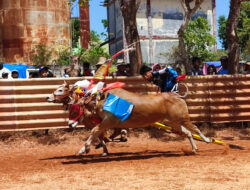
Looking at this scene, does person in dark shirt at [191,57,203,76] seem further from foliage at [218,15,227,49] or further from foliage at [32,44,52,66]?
foliage at [218,15,227,49]

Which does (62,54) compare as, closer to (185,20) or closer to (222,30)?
(185,20)

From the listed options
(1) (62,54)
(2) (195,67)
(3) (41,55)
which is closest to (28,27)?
(3) (41,55)

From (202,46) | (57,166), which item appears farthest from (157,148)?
(202,46)

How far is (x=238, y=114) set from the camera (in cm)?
1279

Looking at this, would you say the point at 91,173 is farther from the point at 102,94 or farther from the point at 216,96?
the point at 216,96

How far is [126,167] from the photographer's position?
8008mm

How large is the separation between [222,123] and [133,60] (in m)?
3.41

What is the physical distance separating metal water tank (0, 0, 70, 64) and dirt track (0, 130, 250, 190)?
20.0m

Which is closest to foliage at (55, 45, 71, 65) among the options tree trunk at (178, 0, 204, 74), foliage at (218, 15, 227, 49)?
tree trunk at (178, 0, 204, 74)

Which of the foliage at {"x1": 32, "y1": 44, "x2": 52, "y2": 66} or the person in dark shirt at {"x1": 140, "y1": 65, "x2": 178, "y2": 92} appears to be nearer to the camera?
the person in dark shirt at {"x1": 140, "y1": 65, "x2": 178, "y2": 92}

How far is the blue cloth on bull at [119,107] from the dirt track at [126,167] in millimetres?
979

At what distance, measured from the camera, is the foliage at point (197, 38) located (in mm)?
36406

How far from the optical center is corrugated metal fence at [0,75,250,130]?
1150cm

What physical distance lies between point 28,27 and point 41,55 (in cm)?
254
